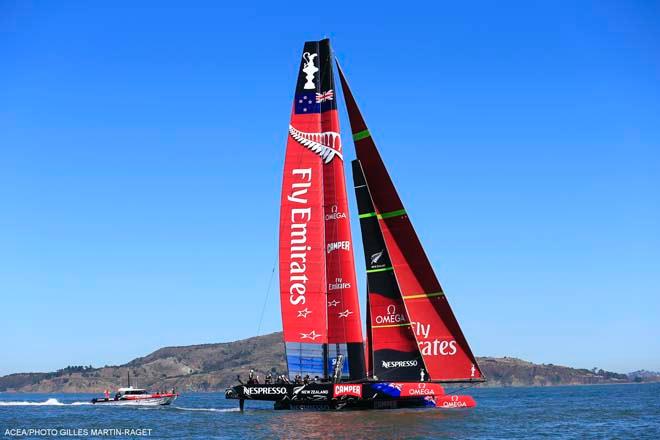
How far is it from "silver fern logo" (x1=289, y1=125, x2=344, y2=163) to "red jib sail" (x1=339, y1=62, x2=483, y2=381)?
1.13m

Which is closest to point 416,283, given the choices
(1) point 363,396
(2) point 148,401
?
(1) point 363,396

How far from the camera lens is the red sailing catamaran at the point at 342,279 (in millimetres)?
45562

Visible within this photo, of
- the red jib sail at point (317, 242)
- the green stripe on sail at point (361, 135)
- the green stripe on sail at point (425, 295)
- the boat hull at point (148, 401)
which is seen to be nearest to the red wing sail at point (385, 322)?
the red jib sail at point (317, 242)

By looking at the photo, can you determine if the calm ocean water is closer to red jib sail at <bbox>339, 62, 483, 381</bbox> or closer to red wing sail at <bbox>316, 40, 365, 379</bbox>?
red jib sail at <bbox>339, 62, 483, 381</bbox>

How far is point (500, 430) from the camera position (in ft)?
139

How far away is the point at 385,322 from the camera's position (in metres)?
45.7

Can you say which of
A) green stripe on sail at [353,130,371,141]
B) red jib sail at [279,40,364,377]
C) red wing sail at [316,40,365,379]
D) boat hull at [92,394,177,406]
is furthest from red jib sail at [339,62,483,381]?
boat hull at [92,394,177,406]

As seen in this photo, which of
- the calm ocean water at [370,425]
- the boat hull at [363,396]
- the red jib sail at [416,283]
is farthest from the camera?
the red jib sail at [416,283]

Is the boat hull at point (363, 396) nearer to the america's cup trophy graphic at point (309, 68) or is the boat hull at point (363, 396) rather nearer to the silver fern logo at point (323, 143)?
the silver fern logo at point (323, 143)

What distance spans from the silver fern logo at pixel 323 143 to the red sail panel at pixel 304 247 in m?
0.06

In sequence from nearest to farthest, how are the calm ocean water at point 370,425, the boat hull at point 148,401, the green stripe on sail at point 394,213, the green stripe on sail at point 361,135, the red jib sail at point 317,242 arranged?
the calm ocean water at point 370,425, the red jib sail at point 317,242, the green stripe on sail at point 394,213, the green stripe on sail at point 361,135, the boat hull at point 148,401

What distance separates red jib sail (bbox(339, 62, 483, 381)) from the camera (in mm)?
46094

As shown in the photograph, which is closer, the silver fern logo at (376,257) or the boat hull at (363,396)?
the boat hull at (363,396)

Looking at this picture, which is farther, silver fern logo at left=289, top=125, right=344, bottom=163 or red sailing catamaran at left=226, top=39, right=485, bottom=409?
silver fern logo at left=289, top=125, right=344, bottom=163
